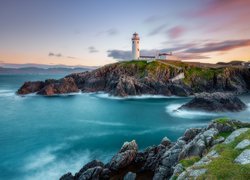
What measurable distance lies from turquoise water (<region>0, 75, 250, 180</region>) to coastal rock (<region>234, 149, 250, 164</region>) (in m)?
16.3

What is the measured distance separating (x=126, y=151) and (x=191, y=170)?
1003 cm

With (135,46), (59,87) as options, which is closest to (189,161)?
(59,87)

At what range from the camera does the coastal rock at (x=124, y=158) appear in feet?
66.8

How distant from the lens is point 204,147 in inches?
628

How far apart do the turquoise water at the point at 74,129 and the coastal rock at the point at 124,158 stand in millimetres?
4485

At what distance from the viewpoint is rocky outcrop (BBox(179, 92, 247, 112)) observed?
46.7 m

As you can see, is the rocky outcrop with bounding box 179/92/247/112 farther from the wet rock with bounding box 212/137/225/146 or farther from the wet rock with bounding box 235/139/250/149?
the wet rock with bounding box 235/139/250/149

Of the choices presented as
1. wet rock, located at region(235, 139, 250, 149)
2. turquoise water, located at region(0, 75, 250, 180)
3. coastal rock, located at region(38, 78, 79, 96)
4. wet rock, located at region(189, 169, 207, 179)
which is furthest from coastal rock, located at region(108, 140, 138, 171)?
coastal rock, located at region(38, 78, 79, 96)

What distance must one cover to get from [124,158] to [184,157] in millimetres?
6578

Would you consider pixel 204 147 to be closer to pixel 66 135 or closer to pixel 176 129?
pixel 176 129

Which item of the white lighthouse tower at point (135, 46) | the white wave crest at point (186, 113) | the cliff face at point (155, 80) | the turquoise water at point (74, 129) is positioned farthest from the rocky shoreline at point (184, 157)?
the white lighthouse tower at point (135, 46)

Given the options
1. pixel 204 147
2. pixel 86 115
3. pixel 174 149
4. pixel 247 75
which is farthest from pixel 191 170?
pixel 247 75

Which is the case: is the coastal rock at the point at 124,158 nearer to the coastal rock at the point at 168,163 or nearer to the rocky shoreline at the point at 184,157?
the rocky shoreline at the point at 184,157

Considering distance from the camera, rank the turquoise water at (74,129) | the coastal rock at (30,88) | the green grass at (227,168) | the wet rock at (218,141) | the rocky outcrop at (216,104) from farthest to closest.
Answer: the coastal rock at (30,88) → the rocky outcrop at (216,104) → the turquoise water at (74,129) → the wet rock at (218,141) → the green grass at (227,168)
